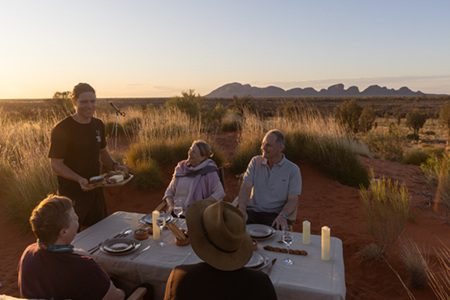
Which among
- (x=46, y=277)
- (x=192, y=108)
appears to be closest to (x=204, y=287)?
(x=46, y=277)

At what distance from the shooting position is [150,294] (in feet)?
9.21

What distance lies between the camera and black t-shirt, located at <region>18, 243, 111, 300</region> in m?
2.23

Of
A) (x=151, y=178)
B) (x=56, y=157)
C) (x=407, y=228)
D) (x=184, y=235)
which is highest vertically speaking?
(x=56, y=157)

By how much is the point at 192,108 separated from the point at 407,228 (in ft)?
41.3

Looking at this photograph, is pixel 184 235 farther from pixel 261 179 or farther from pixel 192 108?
pixel 192 108

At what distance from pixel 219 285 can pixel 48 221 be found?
1.05 meters

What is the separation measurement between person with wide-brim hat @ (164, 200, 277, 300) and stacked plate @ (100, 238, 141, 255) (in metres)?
1.01

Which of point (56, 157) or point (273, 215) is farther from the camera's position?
point (273, 215)

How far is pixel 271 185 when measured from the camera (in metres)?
4.40

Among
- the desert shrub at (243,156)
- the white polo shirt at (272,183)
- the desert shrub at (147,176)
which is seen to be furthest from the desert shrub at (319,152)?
the white polo shirt at (272,183)

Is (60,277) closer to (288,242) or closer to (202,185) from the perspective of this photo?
(288,242)

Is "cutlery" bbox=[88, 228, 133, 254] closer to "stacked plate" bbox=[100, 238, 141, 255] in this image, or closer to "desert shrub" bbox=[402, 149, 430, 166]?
"stacked plate" bbox=[100, 238, 141, 255]

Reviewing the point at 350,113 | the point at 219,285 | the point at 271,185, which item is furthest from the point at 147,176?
the point at 350,113

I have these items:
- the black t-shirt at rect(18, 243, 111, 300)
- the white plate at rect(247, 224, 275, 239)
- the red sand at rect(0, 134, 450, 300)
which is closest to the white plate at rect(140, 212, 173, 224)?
the white plate at rect(247, 224, 275, 239)
